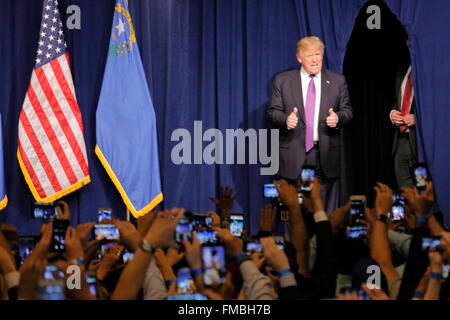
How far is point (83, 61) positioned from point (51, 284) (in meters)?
4.71

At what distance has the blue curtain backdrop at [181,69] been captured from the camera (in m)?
6.67

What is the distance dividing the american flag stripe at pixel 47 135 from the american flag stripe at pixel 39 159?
0.04m

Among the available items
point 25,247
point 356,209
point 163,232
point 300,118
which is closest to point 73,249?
point 25,247

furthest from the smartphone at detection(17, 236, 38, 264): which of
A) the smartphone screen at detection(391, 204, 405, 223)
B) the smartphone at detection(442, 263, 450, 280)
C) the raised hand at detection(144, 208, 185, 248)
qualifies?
the smartphone screen at detection(391, 204, 405, 223)

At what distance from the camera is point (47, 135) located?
6348 mm

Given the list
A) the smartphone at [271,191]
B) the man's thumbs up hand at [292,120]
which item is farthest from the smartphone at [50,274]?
the man's thumbs up hand at [292,120]

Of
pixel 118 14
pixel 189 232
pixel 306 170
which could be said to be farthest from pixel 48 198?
pixel 189 232

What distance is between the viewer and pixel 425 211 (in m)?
3.15

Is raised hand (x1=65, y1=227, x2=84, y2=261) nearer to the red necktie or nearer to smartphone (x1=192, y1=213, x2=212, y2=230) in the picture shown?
smartphone (x1=192, y1=213, x2=212, y2=230)

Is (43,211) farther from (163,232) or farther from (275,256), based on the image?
(275,256)

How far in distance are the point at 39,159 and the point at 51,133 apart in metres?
0.25

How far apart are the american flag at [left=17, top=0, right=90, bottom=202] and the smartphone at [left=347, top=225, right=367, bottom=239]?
3602 millimetres
